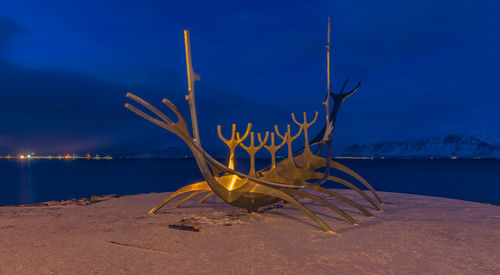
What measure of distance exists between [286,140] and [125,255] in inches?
233

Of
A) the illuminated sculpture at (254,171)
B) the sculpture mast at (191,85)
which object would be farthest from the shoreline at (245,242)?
the sculpture mast at (191,85)

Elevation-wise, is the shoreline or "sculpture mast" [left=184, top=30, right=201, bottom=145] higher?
"sculpture mast" [left=184, top=30, right=201, bottom=145]

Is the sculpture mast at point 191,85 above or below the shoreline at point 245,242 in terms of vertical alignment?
above

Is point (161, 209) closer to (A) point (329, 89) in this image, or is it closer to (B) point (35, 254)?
(B) point (35, 254)

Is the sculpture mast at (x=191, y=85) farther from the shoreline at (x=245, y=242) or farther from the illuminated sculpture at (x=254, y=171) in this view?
the shoreline at (x=245, y=242)

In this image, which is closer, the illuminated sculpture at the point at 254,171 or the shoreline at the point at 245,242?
the shoreline at the point at 245,242

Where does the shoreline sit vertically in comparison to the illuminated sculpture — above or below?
below

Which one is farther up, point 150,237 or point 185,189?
point 185,189

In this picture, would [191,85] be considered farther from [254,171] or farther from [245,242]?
[245,242]

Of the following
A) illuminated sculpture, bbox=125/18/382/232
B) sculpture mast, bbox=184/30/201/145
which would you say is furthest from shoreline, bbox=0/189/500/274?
sculpture mast, bbox=184/30/201/145

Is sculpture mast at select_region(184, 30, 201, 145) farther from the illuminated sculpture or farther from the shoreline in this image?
the shoreline

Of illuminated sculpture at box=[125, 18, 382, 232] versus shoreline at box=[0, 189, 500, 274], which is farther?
Result: illuminated sculpture at box=[125, 18, 382, 232]

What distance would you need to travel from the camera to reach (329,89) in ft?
35.9

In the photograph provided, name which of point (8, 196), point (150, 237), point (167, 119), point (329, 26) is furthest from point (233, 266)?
point (8, 196)
